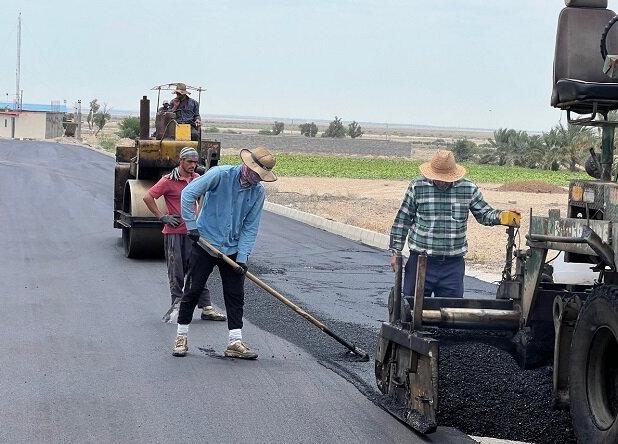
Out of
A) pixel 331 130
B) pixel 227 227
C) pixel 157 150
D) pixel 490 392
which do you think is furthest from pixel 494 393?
pixel 331 130

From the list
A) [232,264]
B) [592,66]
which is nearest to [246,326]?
[232,264]

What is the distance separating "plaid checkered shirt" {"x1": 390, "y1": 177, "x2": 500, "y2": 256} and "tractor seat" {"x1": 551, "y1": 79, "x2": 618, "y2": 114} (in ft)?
6.42

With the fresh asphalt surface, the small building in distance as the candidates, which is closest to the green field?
the fresh asphalt surface

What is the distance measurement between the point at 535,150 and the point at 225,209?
193ft

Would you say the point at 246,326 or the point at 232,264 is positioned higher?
the point at 232,264

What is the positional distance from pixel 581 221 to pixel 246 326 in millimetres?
5148

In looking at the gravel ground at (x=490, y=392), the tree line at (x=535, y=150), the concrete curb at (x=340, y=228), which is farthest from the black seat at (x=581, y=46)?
the tree line at (x=535, y=150)

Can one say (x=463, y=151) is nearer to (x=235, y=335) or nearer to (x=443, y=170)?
(x=235, y=335)

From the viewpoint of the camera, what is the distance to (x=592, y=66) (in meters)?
7.19

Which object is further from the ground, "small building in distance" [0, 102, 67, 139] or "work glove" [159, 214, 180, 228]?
"work glove" [159, 214, 180, 228]

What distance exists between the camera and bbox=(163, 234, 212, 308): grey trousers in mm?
11203

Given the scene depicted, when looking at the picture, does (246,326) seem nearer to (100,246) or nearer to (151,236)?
(151,236)

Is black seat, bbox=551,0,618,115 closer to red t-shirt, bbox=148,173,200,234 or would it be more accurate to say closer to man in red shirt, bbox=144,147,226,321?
man in red shirt, bbox=144,147,226,321

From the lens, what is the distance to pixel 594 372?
6.27m
